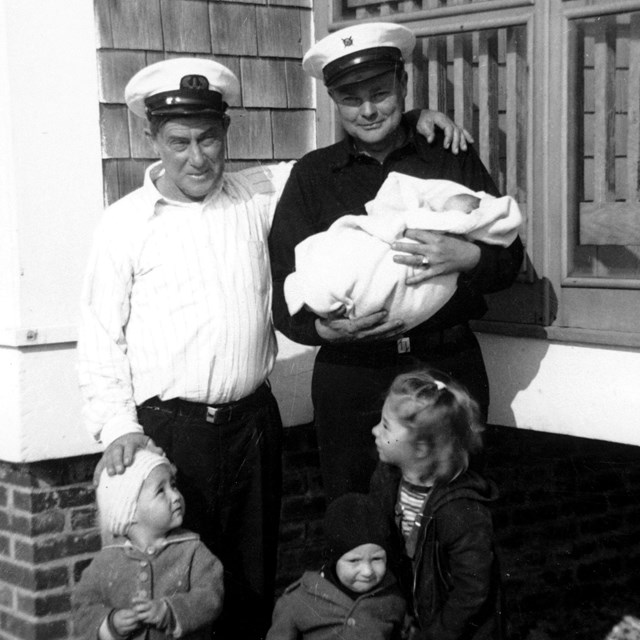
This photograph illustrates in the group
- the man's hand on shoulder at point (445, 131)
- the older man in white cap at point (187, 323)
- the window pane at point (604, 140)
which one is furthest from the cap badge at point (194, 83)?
the window pane at point (604, 140)

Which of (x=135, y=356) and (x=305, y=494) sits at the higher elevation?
(x=135, y=356)

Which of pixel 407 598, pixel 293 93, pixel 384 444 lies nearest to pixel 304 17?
pixel 293 93

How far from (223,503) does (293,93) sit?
6.08 ft

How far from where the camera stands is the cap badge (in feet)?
11.9

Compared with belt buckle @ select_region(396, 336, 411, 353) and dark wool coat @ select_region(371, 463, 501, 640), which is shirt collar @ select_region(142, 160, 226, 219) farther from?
dark wool coat @ select_region(371, 463, 501, 640)

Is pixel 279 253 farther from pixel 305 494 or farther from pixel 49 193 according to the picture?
pixel 305 494

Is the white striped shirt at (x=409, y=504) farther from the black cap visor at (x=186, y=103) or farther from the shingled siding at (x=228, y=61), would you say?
the shingled siding at (x=228, y=61)

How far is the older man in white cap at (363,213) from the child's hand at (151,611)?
675 mm

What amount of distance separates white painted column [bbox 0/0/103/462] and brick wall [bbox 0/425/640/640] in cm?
22

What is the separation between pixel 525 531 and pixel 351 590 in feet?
7.66

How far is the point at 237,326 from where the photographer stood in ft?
12.0

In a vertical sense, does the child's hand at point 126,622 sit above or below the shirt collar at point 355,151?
below

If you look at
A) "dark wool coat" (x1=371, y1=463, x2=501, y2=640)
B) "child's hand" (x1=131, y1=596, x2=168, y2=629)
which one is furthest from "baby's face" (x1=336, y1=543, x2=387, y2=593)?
"child's hand" (x1=131, y1=596, x2=168, y2=629)

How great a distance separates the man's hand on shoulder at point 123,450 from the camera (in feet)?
11.2
